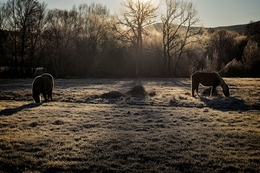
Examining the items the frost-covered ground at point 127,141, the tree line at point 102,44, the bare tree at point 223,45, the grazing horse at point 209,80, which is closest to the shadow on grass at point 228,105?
the frost-covered ground at point 127,141

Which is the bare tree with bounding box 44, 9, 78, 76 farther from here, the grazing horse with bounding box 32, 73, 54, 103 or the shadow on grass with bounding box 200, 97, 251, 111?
the shadow on grass with bounding box 200, 97, 251, 111

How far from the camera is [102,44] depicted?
149ft

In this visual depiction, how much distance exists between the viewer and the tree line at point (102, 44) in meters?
39.8

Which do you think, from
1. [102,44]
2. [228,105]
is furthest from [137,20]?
[228,105]

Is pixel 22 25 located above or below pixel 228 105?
above

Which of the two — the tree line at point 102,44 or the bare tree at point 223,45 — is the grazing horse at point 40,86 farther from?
the bare tree at point 223,45

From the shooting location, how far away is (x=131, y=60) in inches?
1779

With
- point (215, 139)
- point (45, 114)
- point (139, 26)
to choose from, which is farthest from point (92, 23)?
point (215, 139)

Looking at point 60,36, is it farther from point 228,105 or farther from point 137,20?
point 228,105

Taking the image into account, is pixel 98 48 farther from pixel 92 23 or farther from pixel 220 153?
pixel 220 153

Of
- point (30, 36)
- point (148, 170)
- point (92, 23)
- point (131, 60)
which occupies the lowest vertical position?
point (148, 170)

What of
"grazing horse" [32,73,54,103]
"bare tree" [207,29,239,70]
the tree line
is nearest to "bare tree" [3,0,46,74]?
the tree line

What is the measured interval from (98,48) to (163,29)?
13.4 metres

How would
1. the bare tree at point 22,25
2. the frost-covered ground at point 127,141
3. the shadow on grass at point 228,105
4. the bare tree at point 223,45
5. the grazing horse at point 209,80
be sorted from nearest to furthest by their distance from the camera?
1. the frost-covered ground at point 127,141
2. the shadow on grass at point 228,105
3. the grazing horse at point 209,80
4. the bare tree at point 22,25
5. the bare tree at point 223,45
